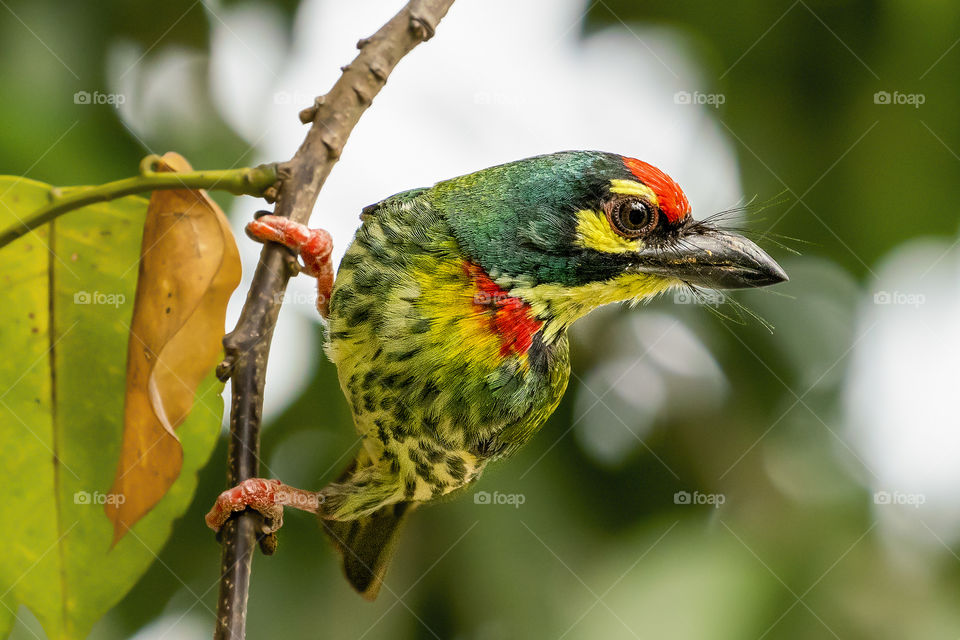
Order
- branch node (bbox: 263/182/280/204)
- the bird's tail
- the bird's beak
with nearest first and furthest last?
1. branch node (bbox: 263/182/280/204)
2. the bird's beak
3. the bird's tail

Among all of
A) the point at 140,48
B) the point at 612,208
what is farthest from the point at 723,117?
the point at 140,48

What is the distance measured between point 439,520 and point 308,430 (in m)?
0.51

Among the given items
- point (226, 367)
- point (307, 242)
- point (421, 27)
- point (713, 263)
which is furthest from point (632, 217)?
point (226, 367)

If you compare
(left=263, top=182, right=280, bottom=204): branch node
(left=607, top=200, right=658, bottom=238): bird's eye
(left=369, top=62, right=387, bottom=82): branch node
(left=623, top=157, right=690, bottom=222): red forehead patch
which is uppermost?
(left=369, top=62, right=387, bottom=82): branch node

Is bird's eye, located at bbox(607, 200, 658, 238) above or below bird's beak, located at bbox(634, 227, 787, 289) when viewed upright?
above

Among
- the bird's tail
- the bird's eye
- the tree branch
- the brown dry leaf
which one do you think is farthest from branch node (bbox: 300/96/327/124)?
the bird's tail

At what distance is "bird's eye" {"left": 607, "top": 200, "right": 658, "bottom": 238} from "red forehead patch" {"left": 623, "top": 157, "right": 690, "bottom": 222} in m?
0.03

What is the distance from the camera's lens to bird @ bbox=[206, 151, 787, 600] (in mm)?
2230

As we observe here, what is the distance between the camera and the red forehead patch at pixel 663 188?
7.32 feet

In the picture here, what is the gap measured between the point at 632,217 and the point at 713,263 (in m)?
0.22

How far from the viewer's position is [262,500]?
2.12m

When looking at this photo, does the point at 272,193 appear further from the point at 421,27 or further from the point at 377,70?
the point at 421,27

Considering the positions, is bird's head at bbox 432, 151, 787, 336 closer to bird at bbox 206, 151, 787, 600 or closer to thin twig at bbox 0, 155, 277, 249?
bird at bbox 206, 151, 787, 600

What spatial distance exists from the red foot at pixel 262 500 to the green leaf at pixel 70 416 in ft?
0.39
